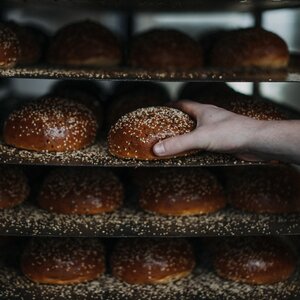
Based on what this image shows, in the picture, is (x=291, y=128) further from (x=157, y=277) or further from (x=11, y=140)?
(x=11, y=140)

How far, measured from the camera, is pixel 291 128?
1921mm

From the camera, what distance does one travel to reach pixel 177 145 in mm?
1991

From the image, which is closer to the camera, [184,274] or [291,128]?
[291,128]

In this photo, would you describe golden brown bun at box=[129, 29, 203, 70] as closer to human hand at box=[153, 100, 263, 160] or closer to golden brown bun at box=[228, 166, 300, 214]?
golden brown bun at box=[228, 166, 300, 214]

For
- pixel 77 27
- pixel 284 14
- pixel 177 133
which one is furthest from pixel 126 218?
pixel 284 14

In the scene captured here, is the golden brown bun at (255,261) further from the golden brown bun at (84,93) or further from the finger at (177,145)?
the golden brown bun at (84,93)

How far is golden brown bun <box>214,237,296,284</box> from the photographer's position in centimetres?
225

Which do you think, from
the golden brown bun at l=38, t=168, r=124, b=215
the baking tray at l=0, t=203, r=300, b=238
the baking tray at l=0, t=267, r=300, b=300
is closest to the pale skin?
the baking tray at l=0, t=203, r=300, b=238

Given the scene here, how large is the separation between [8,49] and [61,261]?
30.4 inches

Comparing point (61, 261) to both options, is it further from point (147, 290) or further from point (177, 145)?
point (177, 145)

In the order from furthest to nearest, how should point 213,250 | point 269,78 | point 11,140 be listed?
1. point 213,250
2. point 11,140
3. point 269,78

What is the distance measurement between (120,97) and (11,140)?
2.61 ft

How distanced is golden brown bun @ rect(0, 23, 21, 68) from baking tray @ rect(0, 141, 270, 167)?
304 mm

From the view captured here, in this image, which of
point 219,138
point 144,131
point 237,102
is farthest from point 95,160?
point 237,102
